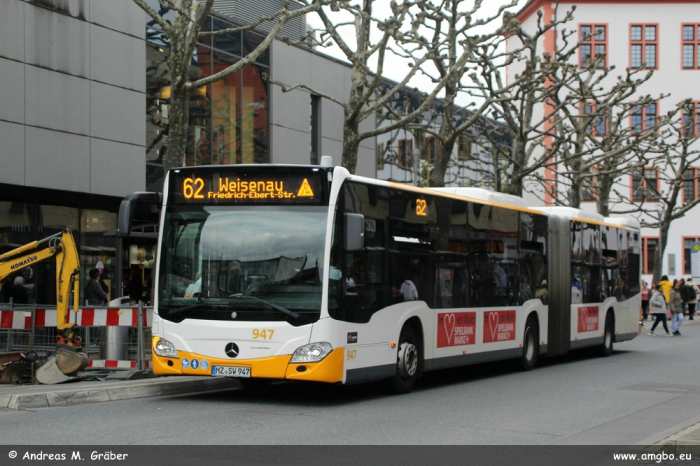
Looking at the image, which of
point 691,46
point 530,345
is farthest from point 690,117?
point 530,345

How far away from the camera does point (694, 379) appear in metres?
16.5

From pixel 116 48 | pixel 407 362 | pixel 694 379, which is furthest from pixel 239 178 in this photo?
pixel 116 48

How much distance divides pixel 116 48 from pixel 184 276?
1377cm

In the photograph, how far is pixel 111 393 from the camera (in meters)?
12.3

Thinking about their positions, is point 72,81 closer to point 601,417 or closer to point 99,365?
point 99,365

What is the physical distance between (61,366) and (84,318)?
1.27m

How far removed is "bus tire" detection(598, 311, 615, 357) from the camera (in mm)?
22469

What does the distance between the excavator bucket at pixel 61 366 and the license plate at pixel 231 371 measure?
9.73 feet

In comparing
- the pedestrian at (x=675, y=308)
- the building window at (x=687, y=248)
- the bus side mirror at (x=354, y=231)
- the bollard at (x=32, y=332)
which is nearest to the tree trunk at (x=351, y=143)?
the bollard at (x=32, y=332)

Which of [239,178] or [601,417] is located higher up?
[239,178]

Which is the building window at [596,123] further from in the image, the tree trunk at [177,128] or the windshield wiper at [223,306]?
the windshield wiper at [223,306]

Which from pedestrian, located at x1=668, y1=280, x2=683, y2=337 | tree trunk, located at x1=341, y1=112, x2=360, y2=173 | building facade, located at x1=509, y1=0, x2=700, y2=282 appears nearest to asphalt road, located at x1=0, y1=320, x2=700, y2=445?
tree trunk, located at x1=341, y1=112, x2=360, y2=173

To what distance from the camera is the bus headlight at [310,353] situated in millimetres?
11406

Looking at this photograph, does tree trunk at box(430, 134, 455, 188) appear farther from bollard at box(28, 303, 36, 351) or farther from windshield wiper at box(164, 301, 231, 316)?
windshield wiper at box(164, 301, 231, 316)
